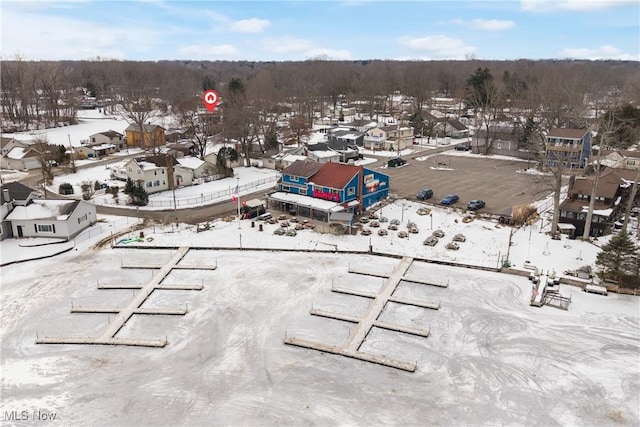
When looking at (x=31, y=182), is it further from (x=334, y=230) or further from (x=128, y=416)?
(x=128, y=416)

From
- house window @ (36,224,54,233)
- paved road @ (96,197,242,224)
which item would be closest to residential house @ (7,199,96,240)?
house window @ (36,224,54,233)

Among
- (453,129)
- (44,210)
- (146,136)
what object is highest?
(453,129)

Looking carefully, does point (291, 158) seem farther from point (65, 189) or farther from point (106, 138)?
point (106, 138)

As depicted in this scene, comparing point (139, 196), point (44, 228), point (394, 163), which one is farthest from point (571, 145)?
point (44, 228)

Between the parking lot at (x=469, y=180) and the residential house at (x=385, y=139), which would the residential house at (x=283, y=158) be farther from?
the residential house at (x=385, y=139)

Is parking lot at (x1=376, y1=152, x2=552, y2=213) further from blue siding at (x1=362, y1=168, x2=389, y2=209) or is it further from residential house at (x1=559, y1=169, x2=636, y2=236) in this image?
residential house at (x1=559, y1=169, x2=636, y2=236)

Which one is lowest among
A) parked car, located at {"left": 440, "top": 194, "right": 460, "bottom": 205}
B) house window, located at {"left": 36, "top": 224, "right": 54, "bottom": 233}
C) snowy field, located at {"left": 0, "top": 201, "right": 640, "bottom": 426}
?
snowy field, located at {"left": 0, "top": 201, "right": 640, "bottom": 426}
